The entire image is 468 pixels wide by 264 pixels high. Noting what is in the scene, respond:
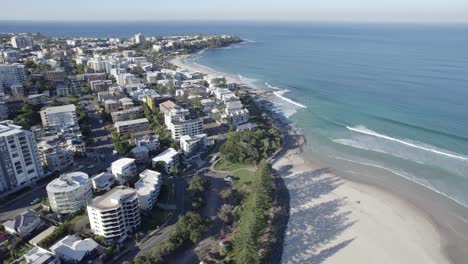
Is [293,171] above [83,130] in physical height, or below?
below

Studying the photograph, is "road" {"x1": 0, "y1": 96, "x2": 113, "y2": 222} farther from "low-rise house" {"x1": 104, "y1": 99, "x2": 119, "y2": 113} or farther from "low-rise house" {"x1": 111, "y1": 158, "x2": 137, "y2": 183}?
"low-rise house" {"x1": 111, "y1": 158, "x2": 137, "y2": 183}

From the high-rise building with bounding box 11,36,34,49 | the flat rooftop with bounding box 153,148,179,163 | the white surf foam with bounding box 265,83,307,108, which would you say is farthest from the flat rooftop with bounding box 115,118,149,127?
the high-rise building with bounding box 11,36,34,49

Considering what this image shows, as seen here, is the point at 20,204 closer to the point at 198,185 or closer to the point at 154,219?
the point at 154,219

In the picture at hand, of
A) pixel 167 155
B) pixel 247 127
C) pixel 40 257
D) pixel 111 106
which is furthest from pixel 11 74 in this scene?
pixel 40 257

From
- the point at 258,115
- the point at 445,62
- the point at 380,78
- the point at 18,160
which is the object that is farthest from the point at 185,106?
the point at 445,62

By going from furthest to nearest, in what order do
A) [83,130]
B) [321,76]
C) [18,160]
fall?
1. [321,76]
2. [83,130]
3. [18,160]

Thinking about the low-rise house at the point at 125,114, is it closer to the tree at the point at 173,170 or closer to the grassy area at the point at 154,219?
the tree at the point at 173,170

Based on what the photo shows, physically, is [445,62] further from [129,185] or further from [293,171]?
[129,185]

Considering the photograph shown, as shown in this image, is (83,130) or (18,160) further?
(83,130)
